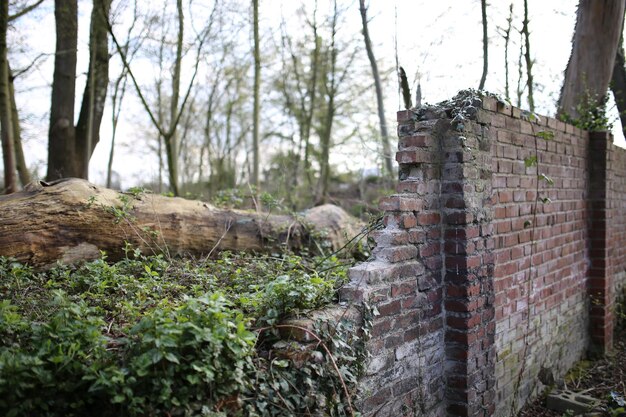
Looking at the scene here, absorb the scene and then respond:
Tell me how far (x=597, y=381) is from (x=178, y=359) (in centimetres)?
436

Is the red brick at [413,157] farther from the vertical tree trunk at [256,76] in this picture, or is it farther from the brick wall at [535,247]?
the vertical tree trunk at [256,76]

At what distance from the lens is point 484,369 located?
10.9 feet

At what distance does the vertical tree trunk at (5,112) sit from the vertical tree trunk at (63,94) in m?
0.84

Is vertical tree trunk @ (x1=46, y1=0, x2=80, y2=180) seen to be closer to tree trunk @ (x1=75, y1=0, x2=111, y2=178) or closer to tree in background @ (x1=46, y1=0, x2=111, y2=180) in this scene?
tree in background @ (x1=46, y1=0, x2=111, y2=180)

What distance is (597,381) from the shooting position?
15.2ft

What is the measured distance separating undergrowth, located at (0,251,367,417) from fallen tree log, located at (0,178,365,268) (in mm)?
998

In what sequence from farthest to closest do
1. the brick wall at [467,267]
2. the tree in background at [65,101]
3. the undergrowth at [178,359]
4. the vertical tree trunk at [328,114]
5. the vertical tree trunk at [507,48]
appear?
1. the vertical tree trunk at [328,114]
2. the vertical tree trunk at [507,48]
3. the tree in background at [65,101]
4. the brick wall at [467,267]
5. the undergrowth at [178,359]

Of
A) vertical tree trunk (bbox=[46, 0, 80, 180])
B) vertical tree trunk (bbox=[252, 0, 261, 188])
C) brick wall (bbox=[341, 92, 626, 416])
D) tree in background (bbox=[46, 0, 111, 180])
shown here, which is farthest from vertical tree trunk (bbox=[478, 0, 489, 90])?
vertical tree trunk (bbox=[46, 0, 80, 180])

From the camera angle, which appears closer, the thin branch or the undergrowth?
the undergrowth

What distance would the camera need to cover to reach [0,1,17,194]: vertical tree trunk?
6238mm

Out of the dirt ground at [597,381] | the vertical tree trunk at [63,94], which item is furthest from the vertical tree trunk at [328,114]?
the dirt ground at [597,381]

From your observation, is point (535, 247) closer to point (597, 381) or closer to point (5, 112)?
point (597, 381)

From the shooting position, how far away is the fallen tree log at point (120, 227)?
3.77 meters

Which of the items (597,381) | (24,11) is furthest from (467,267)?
(24,11)
